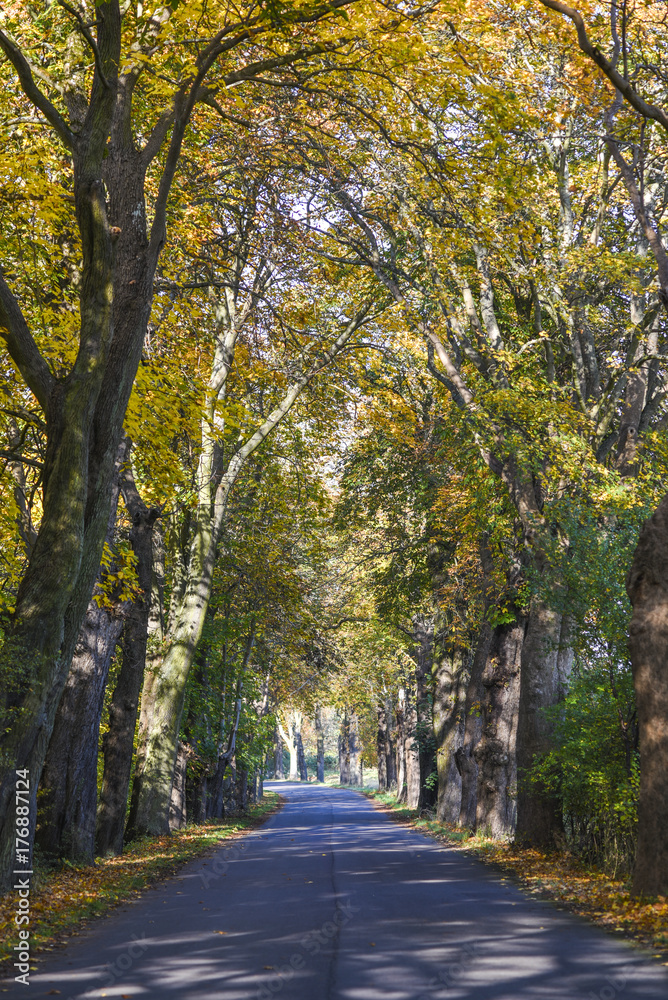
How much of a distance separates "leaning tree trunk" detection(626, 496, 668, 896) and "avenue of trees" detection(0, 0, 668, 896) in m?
0.04

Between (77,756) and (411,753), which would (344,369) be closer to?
(77,756)

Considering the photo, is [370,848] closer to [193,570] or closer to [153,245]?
[193,570]

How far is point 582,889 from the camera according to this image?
36.1 feet

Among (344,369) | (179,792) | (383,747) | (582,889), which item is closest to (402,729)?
(383,747)

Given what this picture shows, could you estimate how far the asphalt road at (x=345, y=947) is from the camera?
6.23m

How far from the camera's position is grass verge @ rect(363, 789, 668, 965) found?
8.31 metres

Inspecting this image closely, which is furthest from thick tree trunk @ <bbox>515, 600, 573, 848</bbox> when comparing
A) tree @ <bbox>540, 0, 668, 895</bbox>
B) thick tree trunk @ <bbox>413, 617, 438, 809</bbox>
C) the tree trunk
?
the tree trunk

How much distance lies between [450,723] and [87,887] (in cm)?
1571

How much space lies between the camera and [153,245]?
10852 mm

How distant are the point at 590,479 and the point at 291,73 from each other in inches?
328

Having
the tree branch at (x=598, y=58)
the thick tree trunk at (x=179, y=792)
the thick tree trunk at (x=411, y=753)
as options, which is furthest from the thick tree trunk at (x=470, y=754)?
the tree branch at (x=598, y=58)

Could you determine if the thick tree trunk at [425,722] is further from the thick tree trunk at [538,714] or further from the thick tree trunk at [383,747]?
the thick tree trunk at [383,747]

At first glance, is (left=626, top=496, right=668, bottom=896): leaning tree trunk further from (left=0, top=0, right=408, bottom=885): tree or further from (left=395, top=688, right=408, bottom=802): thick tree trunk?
(left=395, top=688, right=408, bottom=802): thick tree trunk

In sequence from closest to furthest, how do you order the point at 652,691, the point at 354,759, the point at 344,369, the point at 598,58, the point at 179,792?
the point at 598,58 → the point at 652,691 → the point at 344,369 → the point at 179,792 → the point at 354,759
